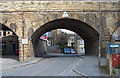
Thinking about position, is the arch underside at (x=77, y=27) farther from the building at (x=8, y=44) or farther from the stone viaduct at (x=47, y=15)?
the building at (x=8, y=44)

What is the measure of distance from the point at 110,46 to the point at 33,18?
34.3 feet

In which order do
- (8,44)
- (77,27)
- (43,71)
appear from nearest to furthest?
(43,71) < (77,27) < (8,44)

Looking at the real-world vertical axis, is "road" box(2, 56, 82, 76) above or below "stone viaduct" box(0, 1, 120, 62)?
below

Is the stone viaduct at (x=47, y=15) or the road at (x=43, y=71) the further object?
the stone viaduct at (x=47, y=15)

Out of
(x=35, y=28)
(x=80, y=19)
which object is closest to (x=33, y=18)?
(x=35, y=28)

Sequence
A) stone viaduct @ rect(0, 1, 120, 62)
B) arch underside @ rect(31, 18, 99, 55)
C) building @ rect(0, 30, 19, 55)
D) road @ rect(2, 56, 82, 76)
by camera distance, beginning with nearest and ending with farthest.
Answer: road @ rect(2, 56, 82, 76) → stone viaduct @ rect(0, 1, 120, 62) → arch underside @ rect(31, 18, 99, 55) → building @ rect(0, 30, 19, 55)

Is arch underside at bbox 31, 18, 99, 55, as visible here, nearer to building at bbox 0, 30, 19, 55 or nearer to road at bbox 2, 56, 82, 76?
road at bbox 2, 56, 82, 76

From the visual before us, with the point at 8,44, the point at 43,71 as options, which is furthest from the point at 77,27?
the point at 8,44

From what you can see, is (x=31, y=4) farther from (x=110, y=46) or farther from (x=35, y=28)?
(x=110, y=46)

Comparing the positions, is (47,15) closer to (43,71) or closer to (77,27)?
(77,27)

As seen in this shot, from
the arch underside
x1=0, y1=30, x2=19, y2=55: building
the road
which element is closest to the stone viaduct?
the arch underside

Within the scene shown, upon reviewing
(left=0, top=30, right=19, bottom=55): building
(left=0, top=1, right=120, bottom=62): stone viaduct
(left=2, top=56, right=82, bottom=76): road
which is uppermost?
(left=0, top=1, right=120, bottom=62): stone viaduct

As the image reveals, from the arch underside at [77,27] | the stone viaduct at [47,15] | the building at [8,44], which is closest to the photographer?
the stone viaduct at [47,15]

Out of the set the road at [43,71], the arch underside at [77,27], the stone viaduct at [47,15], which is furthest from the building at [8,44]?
A: the road at [43,71]
